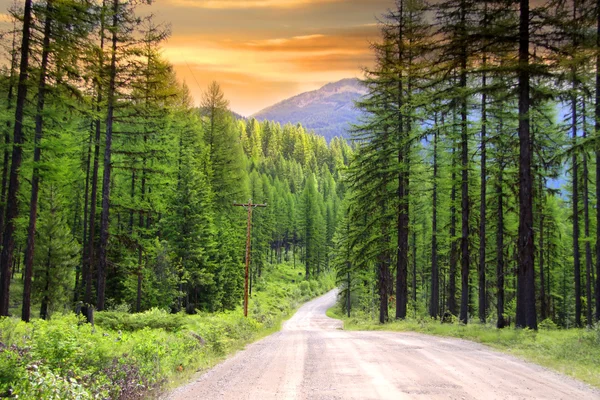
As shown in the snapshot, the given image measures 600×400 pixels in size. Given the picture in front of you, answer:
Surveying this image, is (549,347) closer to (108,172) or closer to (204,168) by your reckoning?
(108,172)

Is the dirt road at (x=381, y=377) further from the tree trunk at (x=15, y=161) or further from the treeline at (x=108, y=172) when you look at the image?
the tree trunk at (x=15, y=161)

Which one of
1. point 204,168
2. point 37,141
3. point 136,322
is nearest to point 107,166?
point 37,141

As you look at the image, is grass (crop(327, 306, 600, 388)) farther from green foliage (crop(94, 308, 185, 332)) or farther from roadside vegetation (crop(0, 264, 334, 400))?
green foliage (crop(94, 308, 185, 332))

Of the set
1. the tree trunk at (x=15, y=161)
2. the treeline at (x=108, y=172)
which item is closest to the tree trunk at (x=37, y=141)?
the treeline at (x=108, y=172)

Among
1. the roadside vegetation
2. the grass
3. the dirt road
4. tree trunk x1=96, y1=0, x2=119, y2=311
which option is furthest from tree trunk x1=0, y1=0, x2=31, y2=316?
the grass

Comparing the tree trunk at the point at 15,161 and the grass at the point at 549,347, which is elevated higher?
the tree trunk at the point at 15,161

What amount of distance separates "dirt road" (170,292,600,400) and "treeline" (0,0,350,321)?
10468 mm

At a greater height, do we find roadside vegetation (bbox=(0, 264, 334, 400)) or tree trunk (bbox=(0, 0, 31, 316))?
tree trunk (bbox=(0, 0, 31, 316))

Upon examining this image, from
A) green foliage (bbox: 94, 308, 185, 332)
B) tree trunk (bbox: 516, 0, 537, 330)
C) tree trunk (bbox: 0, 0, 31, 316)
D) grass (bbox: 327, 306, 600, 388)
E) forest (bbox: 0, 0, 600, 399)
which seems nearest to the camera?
grass (bbox: 327, 306, 600, 388)

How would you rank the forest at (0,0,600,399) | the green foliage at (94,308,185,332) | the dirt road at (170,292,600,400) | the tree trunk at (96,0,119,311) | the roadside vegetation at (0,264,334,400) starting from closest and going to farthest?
1. the roadside vegetation at (0,264,334,400)
2. the dirt road at (170,292,600,400)
3. the forest at (0,0,600,399)
4. the green foliage at (94,308,185,332)
5. the tree trunk at (96,0,119,311)

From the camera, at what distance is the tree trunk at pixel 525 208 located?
1548 cm

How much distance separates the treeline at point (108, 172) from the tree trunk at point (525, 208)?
1548 centimetres

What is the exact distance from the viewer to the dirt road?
759 cm

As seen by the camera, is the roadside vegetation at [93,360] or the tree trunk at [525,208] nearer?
the roadside vegetation at [93,360]
